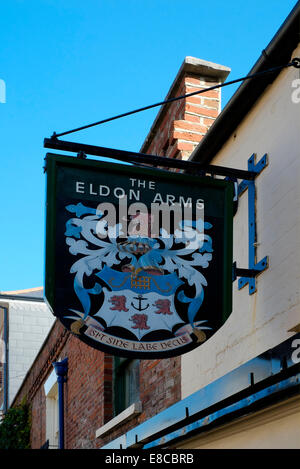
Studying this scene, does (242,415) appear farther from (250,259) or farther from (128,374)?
(128,374)

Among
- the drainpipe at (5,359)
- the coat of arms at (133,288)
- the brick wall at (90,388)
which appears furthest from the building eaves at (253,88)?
the drainpipe at (5,359)

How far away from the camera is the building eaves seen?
18.8ft

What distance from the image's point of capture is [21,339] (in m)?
21.8

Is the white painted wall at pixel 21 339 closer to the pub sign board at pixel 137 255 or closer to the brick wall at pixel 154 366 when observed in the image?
the brick wall at pixel 154 366

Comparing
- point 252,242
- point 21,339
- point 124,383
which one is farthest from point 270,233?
point 21,339

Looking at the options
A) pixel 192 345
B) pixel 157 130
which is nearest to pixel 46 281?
pixel 192 345

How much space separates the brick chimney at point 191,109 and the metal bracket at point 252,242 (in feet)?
7.39

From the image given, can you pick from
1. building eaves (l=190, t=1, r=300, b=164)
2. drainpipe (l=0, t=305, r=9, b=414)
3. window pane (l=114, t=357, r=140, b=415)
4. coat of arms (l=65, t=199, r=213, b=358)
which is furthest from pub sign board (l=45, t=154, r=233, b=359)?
drainpipe (l=0, t=305, r=9, b=414)

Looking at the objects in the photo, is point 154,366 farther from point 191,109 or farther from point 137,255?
point 137,255

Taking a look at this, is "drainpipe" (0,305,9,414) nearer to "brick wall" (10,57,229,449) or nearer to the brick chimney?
"brick wall" (10,57,229,449)

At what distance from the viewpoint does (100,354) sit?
10344 mm

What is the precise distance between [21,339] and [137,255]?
1710cm

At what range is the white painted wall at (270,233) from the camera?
5.38 meters

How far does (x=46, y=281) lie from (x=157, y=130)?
4.67 metres
